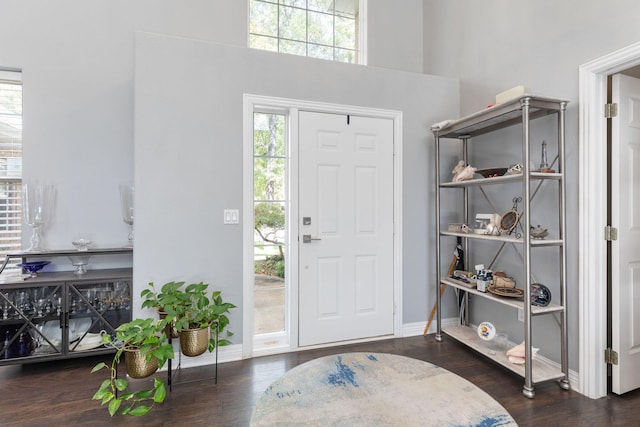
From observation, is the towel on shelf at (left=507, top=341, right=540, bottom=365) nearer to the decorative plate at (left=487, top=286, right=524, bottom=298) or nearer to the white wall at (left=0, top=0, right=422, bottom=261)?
the decorative plate at (left=487, top=286, right=524, bottom=298)

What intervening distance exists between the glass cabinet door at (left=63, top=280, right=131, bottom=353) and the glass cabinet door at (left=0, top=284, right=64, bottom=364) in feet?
0.24

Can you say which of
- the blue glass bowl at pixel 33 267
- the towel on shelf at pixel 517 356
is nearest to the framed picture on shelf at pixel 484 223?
the towel on shelf at pixel 517 356

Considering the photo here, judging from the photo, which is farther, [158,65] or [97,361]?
[97,361]

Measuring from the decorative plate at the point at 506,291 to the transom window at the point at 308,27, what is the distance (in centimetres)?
276

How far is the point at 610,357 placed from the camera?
2180 millimetres

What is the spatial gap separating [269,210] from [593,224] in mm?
2405

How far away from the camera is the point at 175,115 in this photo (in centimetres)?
257

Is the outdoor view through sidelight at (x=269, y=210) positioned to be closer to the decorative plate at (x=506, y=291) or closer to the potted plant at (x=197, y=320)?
the potted plant at (x=197, y=320)

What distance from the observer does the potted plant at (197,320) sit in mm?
2299

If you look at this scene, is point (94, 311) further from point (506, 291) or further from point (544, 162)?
point (544, 162)

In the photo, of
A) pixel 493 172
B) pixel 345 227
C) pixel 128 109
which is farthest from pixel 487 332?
pixel 128 109

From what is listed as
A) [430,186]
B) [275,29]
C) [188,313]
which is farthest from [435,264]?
[275,29]

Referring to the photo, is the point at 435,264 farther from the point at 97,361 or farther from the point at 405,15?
the point at 97,361

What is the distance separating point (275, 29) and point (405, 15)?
1.54m
